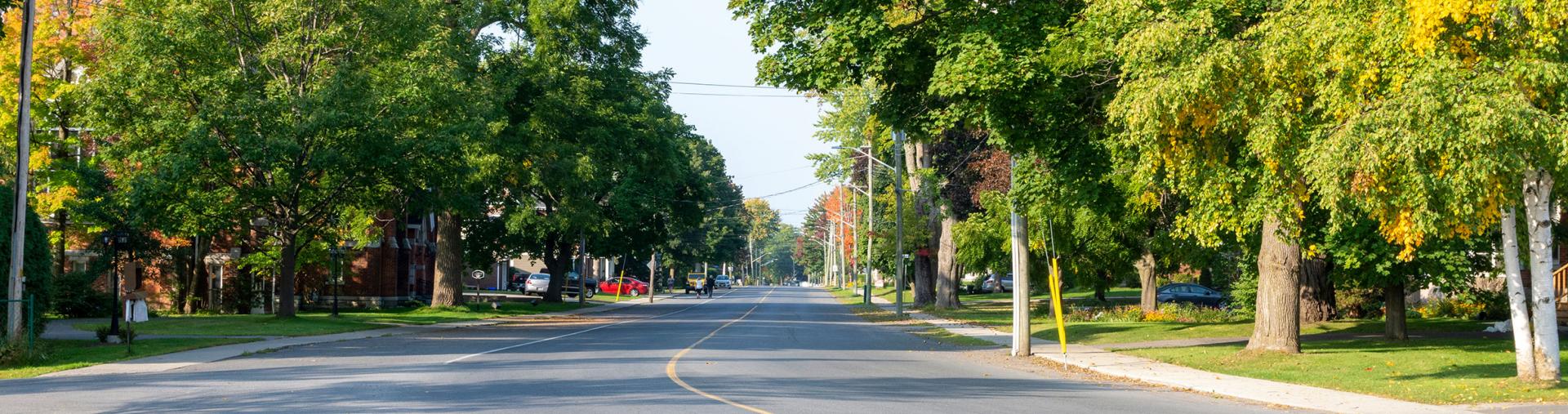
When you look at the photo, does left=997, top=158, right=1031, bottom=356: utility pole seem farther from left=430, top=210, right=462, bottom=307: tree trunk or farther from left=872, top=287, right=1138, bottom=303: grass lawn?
left=872, top=287, right=1138, bottom=303: grass lawn

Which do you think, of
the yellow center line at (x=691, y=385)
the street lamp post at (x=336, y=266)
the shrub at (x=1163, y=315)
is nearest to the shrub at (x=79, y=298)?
the street lamp post at (x=336, y=266)

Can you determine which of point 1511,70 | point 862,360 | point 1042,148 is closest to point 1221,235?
point 1042,148

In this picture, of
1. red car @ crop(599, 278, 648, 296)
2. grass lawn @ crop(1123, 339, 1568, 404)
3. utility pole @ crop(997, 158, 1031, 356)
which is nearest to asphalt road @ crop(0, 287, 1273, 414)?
utility pole @ crop(997, 158, 1031, 356)

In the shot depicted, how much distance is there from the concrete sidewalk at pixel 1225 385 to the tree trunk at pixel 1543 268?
7.28ft

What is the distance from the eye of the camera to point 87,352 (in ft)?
75.5

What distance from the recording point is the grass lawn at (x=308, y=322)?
3119 centimetres

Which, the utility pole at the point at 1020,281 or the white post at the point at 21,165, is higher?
the white post at the point at 21,165

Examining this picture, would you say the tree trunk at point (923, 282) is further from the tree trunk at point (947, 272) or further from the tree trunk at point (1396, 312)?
the tree trunk at point (1396, 312)

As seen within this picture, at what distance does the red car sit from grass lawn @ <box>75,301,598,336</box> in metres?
37.6

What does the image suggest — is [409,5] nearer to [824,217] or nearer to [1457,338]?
[1457,338]

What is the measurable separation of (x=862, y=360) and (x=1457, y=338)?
13.3m

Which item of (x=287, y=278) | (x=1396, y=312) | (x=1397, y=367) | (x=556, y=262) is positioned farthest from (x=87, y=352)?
(x=556, y=262)

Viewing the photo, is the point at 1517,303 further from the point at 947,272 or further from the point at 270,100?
the point at 947,272

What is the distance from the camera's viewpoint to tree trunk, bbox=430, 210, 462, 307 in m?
47.8
